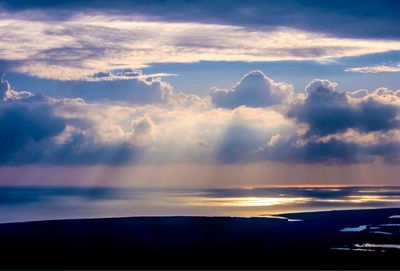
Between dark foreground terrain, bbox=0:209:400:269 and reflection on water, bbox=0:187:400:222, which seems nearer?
dark foreground terrain, bbox=0:209:400:269

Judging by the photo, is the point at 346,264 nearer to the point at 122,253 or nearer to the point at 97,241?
the point at 122,253

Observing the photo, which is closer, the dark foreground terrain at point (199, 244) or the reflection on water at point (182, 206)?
the dark foreground terrain at point (199, 244)

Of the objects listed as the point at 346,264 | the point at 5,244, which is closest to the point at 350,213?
the point at 346,264

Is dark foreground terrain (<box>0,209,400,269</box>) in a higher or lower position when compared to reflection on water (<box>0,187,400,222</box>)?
lower

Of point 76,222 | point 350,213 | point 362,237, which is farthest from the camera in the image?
point 350,213

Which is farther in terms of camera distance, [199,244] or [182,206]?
[182,206]

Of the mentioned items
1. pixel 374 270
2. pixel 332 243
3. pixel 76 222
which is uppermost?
pixel 76 222

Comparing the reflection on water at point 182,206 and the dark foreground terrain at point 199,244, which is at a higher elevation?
the reflection on water at point 182,206

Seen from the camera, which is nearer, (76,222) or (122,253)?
(122,253)
